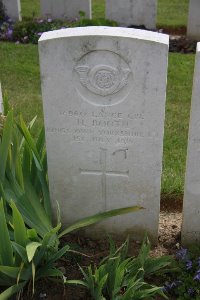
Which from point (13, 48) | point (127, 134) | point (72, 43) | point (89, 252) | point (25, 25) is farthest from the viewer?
point (25, 25)

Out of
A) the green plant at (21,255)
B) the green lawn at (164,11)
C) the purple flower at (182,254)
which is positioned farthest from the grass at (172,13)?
the green plant at (21,255)

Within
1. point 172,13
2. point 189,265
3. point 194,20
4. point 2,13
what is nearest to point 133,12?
point 194,20

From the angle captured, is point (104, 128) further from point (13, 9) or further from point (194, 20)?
point (13, 9)

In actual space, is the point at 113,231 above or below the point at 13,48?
below

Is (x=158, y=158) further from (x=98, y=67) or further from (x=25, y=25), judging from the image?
(x=25, y=25)

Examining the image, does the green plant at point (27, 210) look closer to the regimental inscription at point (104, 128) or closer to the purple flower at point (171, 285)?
the regimental inscription at point (104, 128)

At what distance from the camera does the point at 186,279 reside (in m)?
2.96

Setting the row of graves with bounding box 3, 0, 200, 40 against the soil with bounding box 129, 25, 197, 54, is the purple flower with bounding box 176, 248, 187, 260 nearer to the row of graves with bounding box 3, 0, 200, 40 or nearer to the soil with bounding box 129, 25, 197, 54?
the soil with bounding box 129, 25, 197, 54

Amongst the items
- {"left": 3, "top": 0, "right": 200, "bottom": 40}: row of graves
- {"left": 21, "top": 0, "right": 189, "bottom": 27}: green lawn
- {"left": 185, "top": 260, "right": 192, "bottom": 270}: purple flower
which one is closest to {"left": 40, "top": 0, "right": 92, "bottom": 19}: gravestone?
{"left": 3, "top": 0, "right": 200, "bottom": 40}: row of graves

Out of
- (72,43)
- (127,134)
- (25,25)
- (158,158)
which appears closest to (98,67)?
(72,43)

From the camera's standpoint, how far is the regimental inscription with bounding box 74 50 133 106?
2.81 metres

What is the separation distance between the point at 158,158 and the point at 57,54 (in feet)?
2.97

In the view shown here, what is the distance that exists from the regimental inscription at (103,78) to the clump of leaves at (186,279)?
1.10 meters

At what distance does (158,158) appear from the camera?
3070 mm
